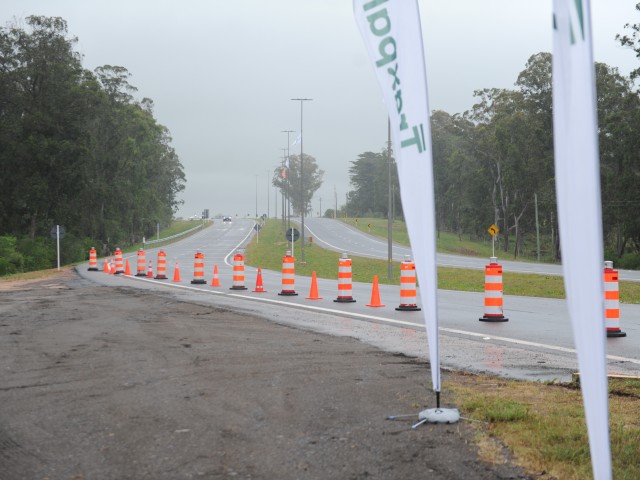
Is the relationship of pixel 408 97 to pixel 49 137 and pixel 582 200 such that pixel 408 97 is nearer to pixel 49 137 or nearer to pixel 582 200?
pixel 582 200

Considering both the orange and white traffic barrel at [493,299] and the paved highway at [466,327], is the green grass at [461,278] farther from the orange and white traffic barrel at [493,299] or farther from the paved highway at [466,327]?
the orange and white traffic barrel at [493,299]

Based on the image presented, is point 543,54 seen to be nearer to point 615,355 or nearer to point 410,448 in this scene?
point 615,355

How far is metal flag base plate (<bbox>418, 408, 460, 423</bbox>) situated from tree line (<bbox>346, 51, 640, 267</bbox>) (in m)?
50.2

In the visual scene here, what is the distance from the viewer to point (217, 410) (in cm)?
613

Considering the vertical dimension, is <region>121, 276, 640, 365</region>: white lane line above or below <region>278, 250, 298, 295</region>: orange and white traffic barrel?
below

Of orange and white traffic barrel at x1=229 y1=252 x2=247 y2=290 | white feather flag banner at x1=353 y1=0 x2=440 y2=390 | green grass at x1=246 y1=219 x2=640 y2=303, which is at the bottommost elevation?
green grass at x1=246 y1=219 x2=640 y2=303

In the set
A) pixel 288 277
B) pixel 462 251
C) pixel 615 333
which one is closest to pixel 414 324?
pixel 615 333

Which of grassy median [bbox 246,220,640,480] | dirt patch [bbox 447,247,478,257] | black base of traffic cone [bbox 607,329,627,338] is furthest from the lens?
dirt patch [bbox 447,247,478,257]

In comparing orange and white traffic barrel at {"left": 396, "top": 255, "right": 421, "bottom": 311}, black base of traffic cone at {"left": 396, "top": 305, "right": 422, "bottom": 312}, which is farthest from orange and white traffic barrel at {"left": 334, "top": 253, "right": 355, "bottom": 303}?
black base of traffic cone at {"left": 396, "top": 305, "right": 422, "bottom": 312}

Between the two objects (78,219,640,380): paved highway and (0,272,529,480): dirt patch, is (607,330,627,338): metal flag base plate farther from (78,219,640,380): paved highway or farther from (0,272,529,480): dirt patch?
(0,272,529,480): dirt patch

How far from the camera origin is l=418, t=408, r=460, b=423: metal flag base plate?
5.66 m

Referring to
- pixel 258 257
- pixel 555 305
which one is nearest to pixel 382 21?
pixel 555 305

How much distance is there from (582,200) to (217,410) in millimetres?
3872

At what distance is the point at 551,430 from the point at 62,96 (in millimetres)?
65124
